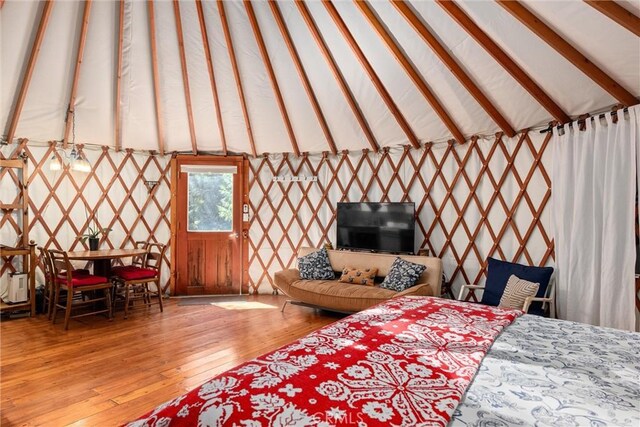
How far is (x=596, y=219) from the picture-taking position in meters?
2.99

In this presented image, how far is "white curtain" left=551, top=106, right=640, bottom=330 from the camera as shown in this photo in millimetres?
2773

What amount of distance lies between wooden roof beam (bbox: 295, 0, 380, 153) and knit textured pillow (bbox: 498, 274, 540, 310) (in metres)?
2.24

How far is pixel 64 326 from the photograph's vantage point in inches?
144

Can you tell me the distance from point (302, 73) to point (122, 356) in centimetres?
305

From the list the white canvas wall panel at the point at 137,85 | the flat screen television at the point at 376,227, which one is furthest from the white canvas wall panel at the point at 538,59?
the white canvas wall panel at the point at 137,85

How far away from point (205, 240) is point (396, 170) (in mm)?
2859

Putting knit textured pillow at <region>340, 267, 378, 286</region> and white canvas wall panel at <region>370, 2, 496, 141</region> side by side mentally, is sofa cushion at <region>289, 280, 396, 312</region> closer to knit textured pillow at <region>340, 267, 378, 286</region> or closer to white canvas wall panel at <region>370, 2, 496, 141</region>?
knit textured pillow at <region>340, 267, 378, 286</region>

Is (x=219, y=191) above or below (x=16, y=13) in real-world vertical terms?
below

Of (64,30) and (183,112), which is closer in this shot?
(64,30)

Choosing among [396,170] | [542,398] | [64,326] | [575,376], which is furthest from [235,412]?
[396,170]

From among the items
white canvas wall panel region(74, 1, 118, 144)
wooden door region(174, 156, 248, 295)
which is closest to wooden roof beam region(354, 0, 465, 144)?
white canvas wall panel region(74, 1, 118, 144)

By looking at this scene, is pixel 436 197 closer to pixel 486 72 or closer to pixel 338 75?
pixel 486 72

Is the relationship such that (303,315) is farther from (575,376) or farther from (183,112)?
(575,376)

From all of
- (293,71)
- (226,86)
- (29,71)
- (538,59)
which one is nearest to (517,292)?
(538,59)
